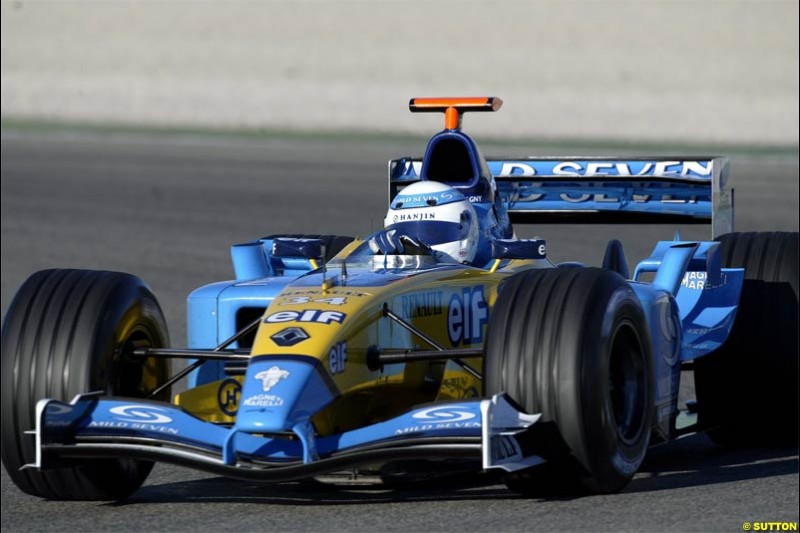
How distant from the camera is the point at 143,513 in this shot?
6.73 m

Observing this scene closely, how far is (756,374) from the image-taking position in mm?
8227

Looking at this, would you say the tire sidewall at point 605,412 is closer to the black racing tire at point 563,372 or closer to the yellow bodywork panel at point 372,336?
the black racing tire at point 563,372

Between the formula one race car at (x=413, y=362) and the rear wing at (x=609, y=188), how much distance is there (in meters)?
1.29

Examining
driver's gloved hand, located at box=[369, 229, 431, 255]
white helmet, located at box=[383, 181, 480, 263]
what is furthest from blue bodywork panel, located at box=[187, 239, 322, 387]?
white helmet, located at box=[383, 181, 480, 263]

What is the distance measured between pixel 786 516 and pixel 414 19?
4166 cm

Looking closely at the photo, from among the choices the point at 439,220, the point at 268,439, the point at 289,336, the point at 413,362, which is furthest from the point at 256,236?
the point at 268,439

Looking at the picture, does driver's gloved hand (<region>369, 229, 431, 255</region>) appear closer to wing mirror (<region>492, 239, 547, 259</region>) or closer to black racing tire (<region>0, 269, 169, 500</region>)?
wing mirror (<region>492, 239, 547, 259</region>)

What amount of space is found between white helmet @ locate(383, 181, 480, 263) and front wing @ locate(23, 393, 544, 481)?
191cm

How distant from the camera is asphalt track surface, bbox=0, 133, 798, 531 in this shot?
635cm

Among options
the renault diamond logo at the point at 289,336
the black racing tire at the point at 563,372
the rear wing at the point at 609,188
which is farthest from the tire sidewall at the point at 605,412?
the rear wing at the point at 609,188

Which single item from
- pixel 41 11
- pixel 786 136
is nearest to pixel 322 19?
pixel 41 11

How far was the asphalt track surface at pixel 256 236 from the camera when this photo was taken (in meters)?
6.35

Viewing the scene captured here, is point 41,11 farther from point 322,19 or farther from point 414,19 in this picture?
point 414,19

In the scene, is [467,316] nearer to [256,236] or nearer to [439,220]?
[439,220]
